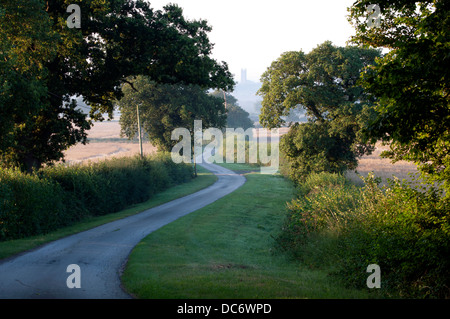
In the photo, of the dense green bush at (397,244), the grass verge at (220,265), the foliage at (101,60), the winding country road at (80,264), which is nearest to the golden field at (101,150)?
the foliage at (101,60)

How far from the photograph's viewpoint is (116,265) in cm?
1275

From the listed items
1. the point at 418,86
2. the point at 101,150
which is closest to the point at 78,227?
the point at 418,86

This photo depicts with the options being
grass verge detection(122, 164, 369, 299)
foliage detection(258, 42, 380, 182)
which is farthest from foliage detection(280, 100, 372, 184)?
grass verge detection(122, 164, 369, 299)

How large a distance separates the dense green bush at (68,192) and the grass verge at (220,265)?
7.00 metres

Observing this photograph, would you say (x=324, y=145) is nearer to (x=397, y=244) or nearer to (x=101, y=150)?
(x=397, y=244)

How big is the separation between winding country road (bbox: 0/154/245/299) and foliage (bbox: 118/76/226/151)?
105ft

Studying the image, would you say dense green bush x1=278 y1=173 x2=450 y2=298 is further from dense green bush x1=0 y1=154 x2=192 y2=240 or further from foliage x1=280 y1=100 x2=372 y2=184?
foliage x1=280 y1=100 x2=372 y2=184

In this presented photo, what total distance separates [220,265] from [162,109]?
42387mm

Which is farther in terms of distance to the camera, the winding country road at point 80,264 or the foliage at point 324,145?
the foliage at point 324,145

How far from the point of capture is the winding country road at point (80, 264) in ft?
31.0

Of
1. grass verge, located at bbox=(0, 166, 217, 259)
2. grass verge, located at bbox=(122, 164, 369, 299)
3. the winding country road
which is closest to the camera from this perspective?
grass verge, located at bbox=(122, 164, 369, 299)

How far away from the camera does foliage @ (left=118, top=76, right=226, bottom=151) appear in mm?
52531

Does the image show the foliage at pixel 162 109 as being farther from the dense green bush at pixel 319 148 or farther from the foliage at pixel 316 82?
the dense green bush at pixel 319 148
